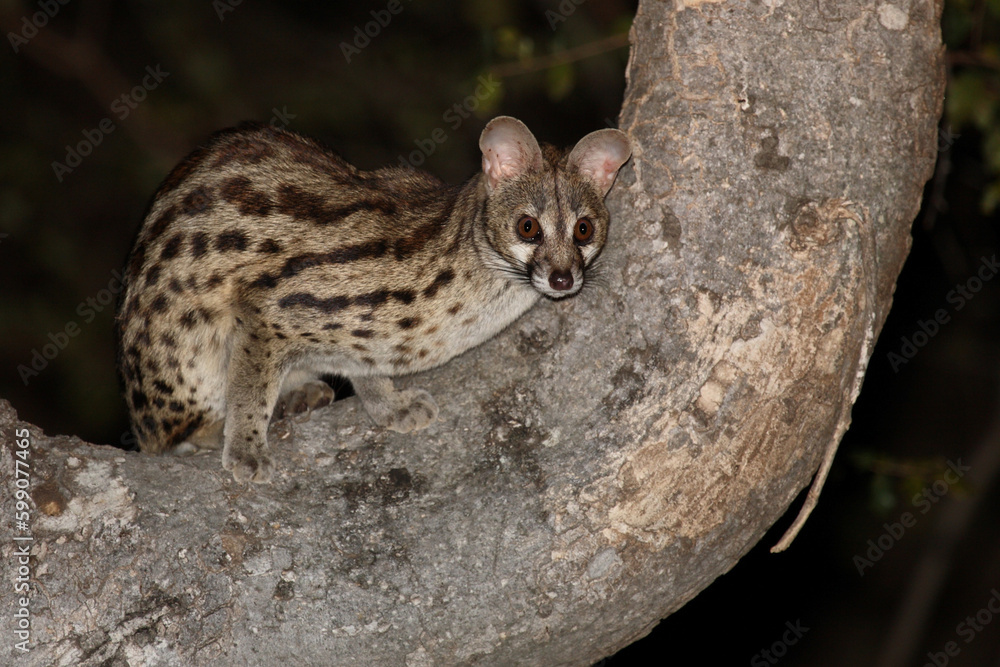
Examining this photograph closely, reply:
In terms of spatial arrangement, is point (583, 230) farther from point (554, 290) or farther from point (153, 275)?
point (153, 275)

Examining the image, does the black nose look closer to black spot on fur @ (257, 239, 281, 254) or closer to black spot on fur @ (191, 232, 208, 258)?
black spot on fur @ (257, 239, 281, 254)

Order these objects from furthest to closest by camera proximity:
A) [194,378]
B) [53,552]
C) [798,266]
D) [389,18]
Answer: [389,18] < [194,378] < [798,266] < [53,552]

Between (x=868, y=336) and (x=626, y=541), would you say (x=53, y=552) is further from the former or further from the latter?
(x=868, y=336)

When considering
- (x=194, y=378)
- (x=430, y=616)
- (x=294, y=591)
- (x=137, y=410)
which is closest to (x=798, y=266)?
(x=430, y=616)

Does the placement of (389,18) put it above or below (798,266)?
below

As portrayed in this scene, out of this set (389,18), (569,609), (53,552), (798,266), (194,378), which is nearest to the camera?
(53,552)

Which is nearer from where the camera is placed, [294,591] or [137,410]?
[294,591]

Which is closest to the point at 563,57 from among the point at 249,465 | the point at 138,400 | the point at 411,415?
the point at 411,415

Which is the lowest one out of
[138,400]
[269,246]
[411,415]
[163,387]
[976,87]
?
[138,400]
